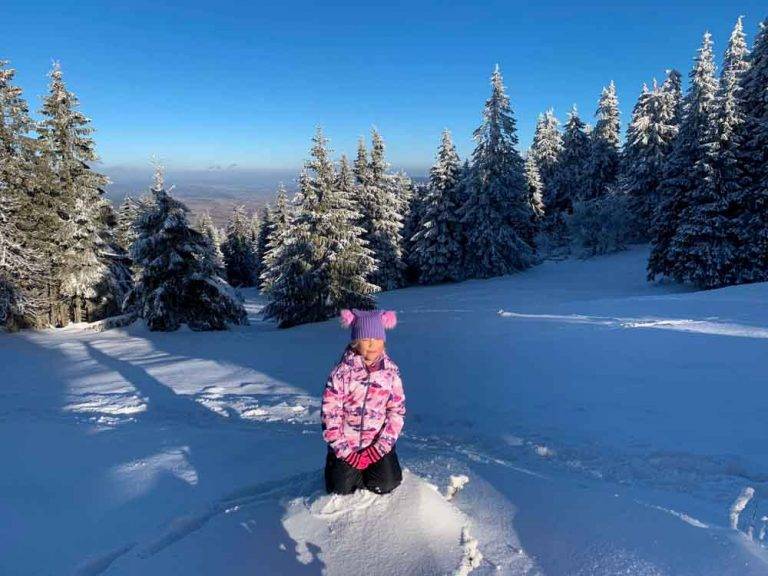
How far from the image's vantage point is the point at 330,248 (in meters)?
21.3

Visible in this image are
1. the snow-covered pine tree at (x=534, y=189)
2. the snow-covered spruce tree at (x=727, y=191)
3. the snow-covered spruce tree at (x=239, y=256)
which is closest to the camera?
the snow-covered spruce tree at (x=727, y=191)

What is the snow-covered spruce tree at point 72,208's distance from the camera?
20.1 m

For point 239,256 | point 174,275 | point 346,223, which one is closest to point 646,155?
point 346,223

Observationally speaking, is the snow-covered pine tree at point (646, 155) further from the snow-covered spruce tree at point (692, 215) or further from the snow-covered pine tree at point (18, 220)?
the snow-covered pine tree at point (18, 220)

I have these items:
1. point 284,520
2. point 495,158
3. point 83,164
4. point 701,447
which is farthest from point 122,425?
point 495,158

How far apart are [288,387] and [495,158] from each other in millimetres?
28588

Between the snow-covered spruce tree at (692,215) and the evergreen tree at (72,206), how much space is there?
1076 inches

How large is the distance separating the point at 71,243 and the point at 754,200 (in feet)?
102

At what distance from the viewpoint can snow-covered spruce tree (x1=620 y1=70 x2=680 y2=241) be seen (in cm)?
3616

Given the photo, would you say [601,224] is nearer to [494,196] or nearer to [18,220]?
[494,196]

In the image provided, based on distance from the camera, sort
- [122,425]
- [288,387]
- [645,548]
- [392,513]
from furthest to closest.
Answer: [288,387], [122,425], [392,513], [645,548]

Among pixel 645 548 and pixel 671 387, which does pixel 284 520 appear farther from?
pixel 671 387

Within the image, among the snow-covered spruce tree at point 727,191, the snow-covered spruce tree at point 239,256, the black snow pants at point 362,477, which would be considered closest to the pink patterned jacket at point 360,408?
the black snow pants at point 362,477

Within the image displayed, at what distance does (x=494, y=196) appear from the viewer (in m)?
33.3
